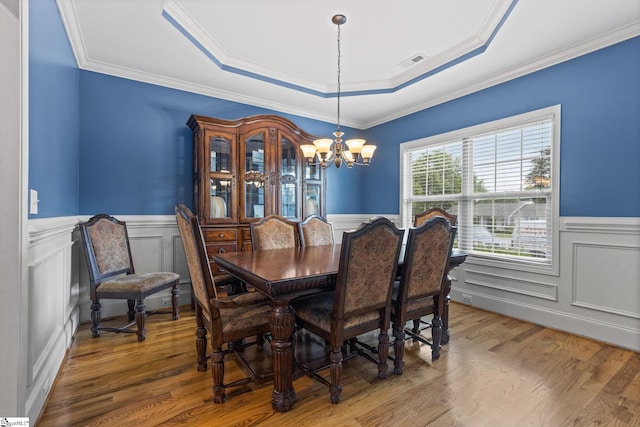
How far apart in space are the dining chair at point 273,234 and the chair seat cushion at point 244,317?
3.39ft

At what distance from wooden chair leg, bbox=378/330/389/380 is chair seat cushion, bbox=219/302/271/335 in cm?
75

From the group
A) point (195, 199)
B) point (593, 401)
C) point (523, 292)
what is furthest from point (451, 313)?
point (195, 199)

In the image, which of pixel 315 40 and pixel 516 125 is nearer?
pixel 315 40

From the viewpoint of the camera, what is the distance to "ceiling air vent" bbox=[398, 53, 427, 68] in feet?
10.2

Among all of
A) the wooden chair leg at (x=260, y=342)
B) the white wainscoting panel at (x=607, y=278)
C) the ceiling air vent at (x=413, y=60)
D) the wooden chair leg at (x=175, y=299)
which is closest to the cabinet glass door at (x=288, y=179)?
the wooden chair leg at (x=175, y=299)

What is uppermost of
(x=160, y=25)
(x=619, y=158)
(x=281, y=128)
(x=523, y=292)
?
(x=160, y=25)

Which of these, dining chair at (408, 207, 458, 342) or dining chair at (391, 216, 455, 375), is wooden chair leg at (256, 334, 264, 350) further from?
dining chair at (408, 207, 458, 342)

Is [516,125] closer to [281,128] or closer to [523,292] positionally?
[523,292]

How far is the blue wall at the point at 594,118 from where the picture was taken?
246 centimetres

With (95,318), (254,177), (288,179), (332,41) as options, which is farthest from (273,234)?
(332,41)

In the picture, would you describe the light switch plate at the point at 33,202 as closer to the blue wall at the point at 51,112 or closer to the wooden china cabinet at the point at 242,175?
the blue wall at the point at 51,112

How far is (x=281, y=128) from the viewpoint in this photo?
12.2 feet

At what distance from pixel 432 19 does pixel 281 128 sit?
195cm

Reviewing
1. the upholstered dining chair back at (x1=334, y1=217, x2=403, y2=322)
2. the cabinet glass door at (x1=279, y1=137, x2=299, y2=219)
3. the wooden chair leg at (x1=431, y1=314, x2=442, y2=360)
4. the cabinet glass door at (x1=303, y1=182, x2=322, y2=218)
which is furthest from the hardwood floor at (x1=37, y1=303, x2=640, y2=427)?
the cabinet glass door at (x1=303, y1=182, x2=322, y2=218)
